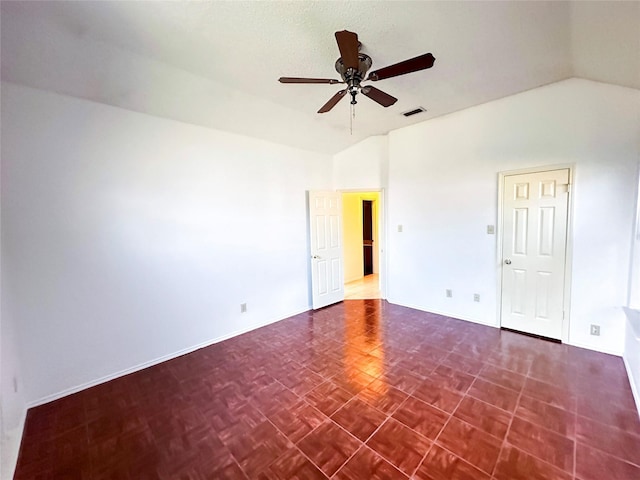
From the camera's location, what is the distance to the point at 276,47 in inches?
90.3

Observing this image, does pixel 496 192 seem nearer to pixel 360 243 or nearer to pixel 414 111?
pixel 414 111

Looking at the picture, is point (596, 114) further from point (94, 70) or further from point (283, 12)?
point (94, 70)

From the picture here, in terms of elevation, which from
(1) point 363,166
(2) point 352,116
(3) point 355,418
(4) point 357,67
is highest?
(2) point 352,116

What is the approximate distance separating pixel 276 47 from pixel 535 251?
364 centimetres

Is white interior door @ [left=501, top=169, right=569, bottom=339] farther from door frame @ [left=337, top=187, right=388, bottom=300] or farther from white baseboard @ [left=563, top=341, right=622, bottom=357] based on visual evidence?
door frame @ [left=337, top=187, right=388, bottom=300]

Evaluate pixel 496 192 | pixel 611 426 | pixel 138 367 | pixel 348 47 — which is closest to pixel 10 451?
pixel 138 367

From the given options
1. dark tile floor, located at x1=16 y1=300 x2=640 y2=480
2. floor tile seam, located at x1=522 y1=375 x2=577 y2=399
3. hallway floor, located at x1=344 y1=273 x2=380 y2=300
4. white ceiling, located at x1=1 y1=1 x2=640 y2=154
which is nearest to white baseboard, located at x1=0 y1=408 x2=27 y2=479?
dark tile floor, located at x1=16 y1=300 x2=640 y2=480

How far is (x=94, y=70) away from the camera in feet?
7.47

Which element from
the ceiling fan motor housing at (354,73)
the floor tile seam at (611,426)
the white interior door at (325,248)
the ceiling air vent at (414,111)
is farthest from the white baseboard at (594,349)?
the ceiling fan motor housing at (354,73)

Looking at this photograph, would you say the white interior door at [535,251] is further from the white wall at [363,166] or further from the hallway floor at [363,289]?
the hallway floor at [363,289]

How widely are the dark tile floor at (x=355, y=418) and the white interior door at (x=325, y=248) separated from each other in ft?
5.04

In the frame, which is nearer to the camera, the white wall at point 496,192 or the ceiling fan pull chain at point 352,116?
the white wall at point 496,192

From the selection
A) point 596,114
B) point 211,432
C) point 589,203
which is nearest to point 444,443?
point 211,432

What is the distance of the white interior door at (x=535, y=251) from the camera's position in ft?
10.2
